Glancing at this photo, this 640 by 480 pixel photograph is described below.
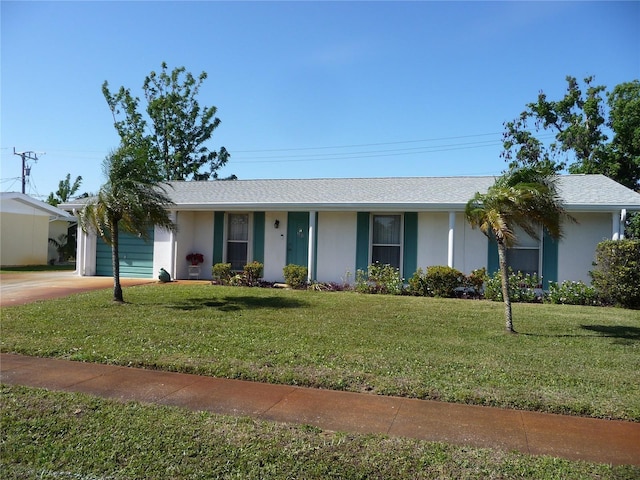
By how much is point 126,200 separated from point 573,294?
11379 mm

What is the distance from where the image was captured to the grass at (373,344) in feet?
18.9

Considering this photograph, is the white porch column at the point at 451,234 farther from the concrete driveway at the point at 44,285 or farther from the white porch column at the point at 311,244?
the concrete driveway at the point at 44,285

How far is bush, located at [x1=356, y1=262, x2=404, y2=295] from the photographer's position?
14.5 meters

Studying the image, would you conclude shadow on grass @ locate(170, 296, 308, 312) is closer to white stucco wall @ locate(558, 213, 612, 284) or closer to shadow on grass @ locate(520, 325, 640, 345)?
shadow on grass @ locate(520, 325, 640, 345)

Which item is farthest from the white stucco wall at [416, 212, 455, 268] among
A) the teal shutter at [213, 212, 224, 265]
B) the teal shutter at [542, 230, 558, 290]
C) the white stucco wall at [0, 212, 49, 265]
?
the white stucco wall at [0, 212, 49, 265]

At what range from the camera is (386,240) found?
1597cm

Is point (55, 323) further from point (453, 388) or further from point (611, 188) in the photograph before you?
point (611, 188)

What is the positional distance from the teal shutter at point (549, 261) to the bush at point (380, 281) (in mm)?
4129

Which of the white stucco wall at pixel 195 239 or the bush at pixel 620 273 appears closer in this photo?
the bush at pixel 620 273

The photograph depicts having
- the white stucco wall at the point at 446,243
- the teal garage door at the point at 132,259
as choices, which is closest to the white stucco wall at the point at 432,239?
the white stucco wall at the point at 446,243

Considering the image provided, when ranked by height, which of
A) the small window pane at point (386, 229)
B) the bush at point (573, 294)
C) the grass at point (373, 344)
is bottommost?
the grass at point (373, 344)

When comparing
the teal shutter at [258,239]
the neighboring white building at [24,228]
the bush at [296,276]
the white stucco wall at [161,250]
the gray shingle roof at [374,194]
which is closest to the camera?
the gray shingle roof at [374,194]

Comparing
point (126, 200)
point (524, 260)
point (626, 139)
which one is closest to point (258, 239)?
point (126, 200)

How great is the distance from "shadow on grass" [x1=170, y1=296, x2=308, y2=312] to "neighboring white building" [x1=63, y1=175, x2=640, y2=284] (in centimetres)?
339
